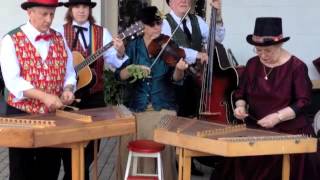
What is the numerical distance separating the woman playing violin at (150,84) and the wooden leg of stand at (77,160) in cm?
99

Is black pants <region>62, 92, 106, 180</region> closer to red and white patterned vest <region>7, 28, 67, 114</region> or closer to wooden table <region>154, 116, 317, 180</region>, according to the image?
red and white patterned vest <region>7, 28, 67, 114</region>

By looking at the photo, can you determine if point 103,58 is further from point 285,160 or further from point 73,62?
point 285,160

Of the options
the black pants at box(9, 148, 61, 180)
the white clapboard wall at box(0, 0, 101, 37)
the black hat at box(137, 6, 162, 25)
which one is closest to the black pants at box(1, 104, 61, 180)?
the black pants at box(9, 148, 61, 180)

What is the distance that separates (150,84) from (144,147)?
526 mm

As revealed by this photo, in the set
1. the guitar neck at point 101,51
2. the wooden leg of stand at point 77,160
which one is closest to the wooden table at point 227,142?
the wooden leg of stand at point 77,160

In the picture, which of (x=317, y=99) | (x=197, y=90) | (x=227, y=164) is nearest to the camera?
(x=227, y=164)

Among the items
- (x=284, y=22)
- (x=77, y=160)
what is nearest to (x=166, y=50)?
(x=77, y=160)

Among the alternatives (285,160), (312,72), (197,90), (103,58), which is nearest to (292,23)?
Result: (312,72)

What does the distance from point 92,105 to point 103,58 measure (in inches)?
14.3

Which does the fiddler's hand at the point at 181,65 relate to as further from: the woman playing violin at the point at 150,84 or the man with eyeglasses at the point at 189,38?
the man with eyeglasses at the point at 189,38

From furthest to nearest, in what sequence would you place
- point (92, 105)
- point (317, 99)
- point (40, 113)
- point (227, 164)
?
point (317, 99) < point (92, 105) < point (227, 164) < point (40, 113)

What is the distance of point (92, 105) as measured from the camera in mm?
4676

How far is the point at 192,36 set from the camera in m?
5.16

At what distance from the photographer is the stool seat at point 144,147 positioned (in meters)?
4.36
